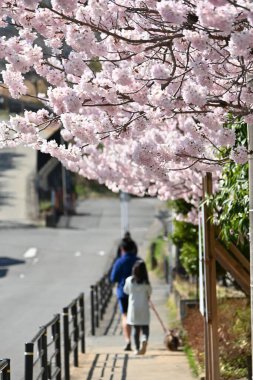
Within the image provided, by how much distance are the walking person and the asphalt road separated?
1.76 metres

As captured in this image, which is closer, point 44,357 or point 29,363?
point 29,363


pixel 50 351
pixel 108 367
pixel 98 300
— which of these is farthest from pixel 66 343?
pixel 98 300

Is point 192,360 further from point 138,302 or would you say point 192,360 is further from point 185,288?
point 185,288

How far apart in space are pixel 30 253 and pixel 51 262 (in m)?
5.10

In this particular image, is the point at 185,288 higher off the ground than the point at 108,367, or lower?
higher

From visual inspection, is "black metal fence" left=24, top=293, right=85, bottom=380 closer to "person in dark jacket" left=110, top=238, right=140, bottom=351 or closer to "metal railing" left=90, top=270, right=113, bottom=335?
"person in dark jacket" left=110, top=238, right=140, bottom=351

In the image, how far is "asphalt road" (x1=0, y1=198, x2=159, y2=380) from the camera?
21141 millimetres

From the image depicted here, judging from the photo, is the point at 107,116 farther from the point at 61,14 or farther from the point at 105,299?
the point at 105,299

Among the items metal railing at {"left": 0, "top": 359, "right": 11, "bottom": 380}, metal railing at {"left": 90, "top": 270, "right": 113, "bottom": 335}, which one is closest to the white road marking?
metal railing at {"left": 90, "top": 270, "right": 113, "bottom": 335}

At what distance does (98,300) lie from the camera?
23438 millimetres

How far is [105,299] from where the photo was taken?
89.0 ft

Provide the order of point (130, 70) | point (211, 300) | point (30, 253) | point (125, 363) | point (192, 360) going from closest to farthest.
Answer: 1. point (130, 70)
2. point (211, 300)
3. point (192, 360)
4. point (125, 363)
5. point (30, 253)

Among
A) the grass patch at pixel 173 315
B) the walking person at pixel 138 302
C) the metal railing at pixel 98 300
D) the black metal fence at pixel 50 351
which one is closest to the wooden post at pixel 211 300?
the black metal fence at pixel 50 351

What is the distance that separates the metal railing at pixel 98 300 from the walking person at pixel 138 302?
11.1 feet
